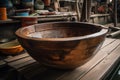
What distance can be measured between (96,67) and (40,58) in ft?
1.80

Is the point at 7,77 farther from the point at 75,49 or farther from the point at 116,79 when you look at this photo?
the point at 116,79

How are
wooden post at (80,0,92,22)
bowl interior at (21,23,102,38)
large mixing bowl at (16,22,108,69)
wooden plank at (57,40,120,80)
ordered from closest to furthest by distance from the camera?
large mixing bowl at (16,22,108,69), wooden plank at (57,40,120,80), bowl interior at (21,23,102,38), wooden post at (80,0,92,22)

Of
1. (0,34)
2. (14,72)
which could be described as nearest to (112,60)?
(14,72)

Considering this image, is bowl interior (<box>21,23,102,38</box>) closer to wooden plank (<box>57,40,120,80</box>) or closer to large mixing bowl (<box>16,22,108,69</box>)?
wooden plank (<box>57,40,120,80</box>)

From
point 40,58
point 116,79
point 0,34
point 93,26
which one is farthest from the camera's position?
point 0,34

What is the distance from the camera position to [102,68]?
4.44 feet

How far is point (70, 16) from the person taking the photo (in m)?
3.85

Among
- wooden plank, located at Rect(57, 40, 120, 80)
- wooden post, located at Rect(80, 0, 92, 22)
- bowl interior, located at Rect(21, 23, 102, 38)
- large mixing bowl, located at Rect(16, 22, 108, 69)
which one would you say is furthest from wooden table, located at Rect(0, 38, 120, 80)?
wooden post, located at Rect(80, 0, 92, 22)

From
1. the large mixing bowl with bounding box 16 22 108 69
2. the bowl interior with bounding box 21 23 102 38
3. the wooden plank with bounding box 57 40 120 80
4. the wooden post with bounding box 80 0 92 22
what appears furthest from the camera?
the wooden post with bounding box 80 0 92 22

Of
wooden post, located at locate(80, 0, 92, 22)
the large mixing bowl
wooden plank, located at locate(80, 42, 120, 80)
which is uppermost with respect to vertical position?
wooden post, located at locate(80, 0, 92, 22)

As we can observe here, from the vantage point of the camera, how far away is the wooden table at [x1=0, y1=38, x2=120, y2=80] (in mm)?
1192

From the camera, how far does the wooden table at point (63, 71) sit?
1192 mm

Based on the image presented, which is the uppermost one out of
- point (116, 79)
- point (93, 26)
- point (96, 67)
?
point (93, 26)

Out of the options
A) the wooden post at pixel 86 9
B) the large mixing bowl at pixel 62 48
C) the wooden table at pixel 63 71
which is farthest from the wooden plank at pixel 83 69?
the wooden post at pixel 86 9
